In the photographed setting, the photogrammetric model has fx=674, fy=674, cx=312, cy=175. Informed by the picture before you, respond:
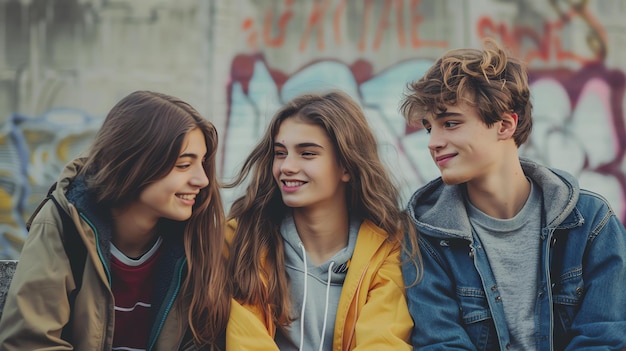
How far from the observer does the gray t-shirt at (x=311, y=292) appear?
262 centimetres

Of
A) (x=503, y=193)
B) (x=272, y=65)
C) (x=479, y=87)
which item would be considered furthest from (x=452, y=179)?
(x=272, y=65)

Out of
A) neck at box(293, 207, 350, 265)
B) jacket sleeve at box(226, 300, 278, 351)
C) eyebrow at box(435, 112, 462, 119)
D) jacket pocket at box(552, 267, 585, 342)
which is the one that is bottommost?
jacket sleeve at box(226, 300, 278, 351)

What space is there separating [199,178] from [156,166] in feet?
0.56

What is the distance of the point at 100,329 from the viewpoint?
2312mm

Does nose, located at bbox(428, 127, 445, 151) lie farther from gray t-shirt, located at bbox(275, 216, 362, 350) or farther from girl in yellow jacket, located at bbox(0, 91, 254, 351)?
girl in yellow jacket, located at bbox(0, 91, 254, 351)

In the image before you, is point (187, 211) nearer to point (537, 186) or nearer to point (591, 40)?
point (537, 186)

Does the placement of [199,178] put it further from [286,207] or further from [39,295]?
[39,295]

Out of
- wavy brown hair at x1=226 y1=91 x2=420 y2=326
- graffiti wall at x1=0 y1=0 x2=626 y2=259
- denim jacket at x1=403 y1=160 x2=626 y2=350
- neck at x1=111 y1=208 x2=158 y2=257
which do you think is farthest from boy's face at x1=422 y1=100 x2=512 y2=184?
graffiti wall at x1=0 y1=0 x2=626 y2=259

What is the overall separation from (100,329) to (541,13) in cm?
543

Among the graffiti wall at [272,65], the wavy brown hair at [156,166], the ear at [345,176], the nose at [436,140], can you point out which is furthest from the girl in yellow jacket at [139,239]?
the graffiti wall at [272,65]

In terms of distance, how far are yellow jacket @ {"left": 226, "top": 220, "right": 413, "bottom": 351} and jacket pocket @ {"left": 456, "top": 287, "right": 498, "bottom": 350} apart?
8.3 inches

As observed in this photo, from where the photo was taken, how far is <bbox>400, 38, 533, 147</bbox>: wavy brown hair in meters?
2.58

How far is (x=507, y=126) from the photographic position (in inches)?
105

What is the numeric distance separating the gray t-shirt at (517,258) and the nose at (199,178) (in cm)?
106
